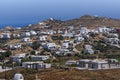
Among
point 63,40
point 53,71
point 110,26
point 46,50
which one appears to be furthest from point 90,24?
point 53,71

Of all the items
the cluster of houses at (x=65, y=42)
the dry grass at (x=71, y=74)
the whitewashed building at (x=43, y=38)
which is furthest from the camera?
the whitewashed building at (x=43, y=38)

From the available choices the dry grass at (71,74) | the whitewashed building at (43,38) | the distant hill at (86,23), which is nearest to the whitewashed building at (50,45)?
the whitewashed building at (43,38)

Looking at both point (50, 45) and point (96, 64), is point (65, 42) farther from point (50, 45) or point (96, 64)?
point (96, 64)

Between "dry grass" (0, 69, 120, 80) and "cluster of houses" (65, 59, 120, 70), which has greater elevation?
"cluster of houses" (65, 59, 120, 70)

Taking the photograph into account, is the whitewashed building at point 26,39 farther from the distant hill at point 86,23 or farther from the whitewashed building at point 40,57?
the distant hill at point 86,23

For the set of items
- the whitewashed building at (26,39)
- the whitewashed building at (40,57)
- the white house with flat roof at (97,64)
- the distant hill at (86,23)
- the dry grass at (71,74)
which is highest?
the distant hill at (86,23)

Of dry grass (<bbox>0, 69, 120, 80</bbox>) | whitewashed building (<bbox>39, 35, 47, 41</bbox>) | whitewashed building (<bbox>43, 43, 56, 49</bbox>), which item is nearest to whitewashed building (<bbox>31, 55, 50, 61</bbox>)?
whitewashed building (<bbox>43, 43, 56, 49</bbox>)

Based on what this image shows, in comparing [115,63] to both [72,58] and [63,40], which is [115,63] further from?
[63,40]

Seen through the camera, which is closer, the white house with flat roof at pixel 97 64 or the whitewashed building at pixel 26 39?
the white house with flat roof at pixel 97 64

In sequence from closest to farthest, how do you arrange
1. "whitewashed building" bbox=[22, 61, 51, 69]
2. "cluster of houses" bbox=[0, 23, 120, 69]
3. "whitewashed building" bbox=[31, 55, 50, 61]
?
"whitewashed building" bbox=[22, 61, 51, 69] < "cluster of houses" bbox=[0, 23, 120, 69] < "whitewashed building" bbox=[31, 55, 50, 61]

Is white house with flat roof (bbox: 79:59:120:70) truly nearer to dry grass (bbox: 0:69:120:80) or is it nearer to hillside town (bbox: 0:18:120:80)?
hillside town (bbox: 0:18:120:80)
